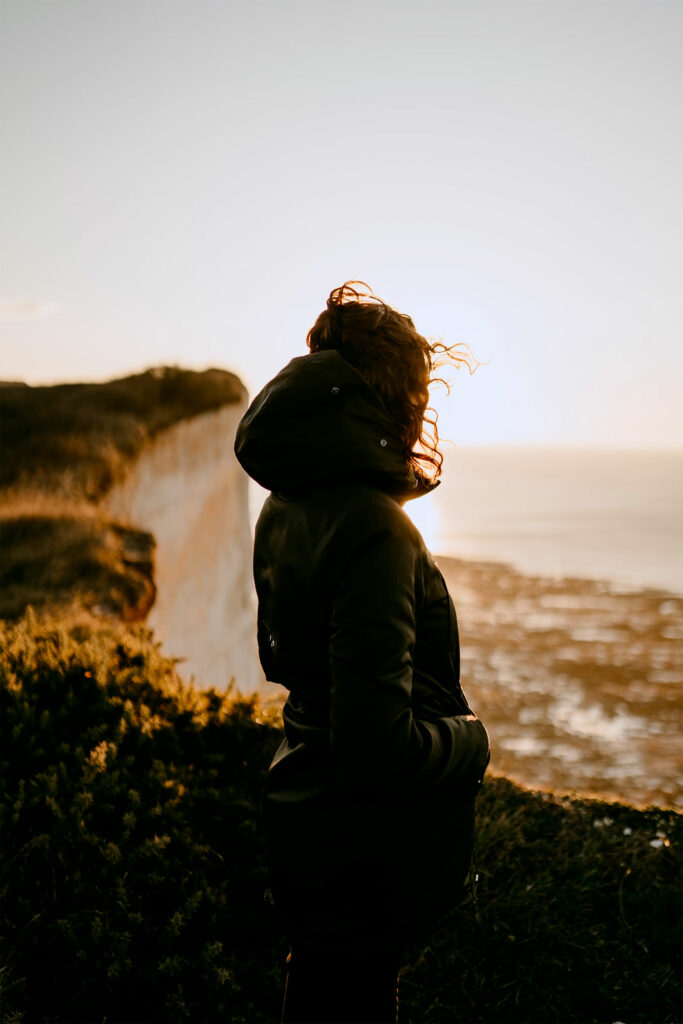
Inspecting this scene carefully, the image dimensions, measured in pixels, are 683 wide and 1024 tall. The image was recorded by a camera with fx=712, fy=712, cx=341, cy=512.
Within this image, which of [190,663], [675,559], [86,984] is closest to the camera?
[86,984]

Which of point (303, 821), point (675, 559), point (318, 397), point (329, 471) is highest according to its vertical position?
point (318, 397)

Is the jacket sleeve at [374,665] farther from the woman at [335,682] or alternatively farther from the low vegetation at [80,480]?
the low vegetation at [80,480]

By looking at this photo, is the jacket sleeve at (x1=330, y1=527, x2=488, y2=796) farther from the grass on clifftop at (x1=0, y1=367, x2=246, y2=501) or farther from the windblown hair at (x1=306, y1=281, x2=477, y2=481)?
the grass on clifftop at (x1=0, y1=367, x2=246, y2=501)

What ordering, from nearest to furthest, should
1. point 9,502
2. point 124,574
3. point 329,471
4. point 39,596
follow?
point 329,471
point 39,596
point 124,574
point 9,502

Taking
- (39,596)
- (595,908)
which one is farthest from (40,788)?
(39,596)

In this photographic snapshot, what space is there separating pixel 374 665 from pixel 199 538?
1202cm

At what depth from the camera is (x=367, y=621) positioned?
5.57ft

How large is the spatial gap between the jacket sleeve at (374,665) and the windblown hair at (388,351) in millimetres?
461

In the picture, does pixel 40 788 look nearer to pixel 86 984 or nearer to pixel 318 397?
pixel 86 984

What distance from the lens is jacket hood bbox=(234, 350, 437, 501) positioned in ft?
6.25

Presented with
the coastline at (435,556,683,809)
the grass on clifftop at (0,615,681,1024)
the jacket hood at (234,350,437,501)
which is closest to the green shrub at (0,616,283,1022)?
the grass on clifftop at (0,615,681,1024)

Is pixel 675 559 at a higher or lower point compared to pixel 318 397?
lower

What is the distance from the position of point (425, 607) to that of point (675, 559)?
4550 centimetres

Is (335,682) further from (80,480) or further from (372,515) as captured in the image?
(80,480)
